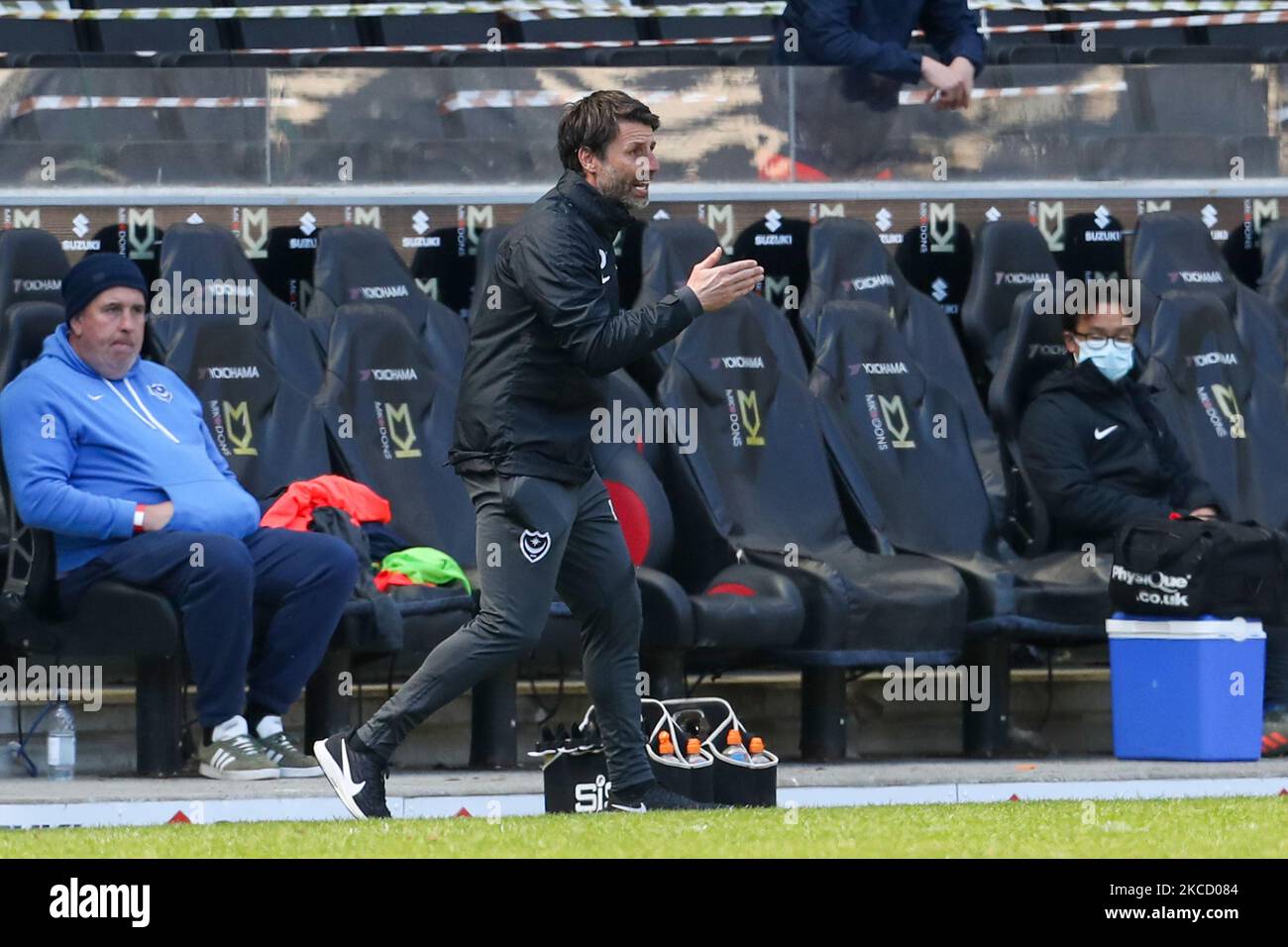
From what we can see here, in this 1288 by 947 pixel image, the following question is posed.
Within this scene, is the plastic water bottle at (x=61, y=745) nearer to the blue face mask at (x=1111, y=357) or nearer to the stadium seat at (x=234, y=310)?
the stadium seat at (x=234, y=310)

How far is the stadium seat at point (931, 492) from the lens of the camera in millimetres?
7785

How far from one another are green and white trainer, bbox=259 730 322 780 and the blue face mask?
289 centimetres

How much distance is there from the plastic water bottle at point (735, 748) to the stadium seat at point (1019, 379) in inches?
91.2

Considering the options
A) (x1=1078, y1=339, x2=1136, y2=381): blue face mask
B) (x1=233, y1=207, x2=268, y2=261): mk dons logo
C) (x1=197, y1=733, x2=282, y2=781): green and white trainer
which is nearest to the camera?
(x1=197, y1=733, x2=282, y2=781): green and white trainer

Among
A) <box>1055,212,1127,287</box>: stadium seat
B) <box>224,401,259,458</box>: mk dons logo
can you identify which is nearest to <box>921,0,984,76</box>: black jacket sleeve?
<box>1055,212,1127,287</box>: stadium seat

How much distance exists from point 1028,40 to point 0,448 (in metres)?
7.24

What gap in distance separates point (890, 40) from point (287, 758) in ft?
12.9

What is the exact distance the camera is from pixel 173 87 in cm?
889

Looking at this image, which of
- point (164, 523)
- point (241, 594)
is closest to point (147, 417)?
point (164, 523)

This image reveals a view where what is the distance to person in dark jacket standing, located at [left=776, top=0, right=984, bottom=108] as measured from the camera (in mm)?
9141

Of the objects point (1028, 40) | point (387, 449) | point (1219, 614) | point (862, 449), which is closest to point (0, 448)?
point (387, 449)

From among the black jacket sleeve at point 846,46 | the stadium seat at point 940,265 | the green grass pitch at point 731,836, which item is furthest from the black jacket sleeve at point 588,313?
the black jacket sleeve at point 846,46

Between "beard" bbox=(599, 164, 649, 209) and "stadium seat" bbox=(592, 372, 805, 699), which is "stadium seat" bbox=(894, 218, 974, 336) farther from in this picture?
"beard" bbox=(599, 164, 649, 209)
